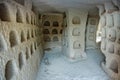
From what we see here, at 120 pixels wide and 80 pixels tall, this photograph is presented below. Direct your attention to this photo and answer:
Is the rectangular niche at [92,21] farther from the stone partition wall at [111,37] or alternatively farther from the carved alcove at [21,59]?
the carved alcove at [21,59]

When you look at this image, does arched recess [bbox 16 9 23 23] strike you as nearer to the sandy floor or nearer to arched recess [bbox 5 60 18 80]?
arched recess [bbox 5 60 18 80]

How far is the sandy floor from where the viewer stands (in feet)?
9.82

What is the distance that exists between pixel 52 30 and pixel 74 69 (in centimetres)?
195

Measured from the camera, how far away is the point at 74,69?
3471 millimetres

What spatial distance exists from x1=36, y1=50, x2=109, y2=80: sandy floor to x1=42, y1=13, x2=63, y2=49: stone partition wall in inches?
39.0

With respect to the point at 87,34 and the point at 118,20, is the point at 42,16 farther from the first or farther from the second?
the point at 118,20

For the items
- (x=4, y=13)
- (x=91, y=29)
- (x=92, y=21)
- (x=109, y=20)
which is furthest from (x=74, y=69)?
(x=4, y=13)

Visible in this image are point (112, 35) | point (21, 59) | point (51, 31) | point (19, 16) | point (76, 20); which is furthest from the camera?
point (51, 31)

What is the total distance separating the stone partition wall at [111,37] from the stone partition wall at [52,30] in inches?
75.9

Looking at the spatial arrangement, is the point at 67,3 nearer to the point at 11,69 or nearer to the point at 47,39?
the point at 11,69

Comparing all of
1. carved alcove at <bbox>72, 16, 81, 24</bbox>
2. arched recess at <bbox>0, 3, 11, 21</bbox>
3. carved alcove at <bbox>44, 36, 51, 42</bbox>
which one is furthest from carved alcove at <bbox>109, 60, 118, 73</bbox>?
carved alcove at <bbox>44, 36, 51, 42</bbox>

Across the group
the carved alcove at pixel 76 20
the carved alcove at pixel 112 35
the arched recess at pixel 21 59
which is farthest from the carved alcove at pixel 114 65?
the arched recess at pixel 21 59

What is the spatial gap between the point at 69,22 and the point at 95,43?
1.14 meters

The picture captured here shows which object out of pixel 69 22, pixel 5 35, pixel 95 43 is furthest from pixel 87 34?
pixel 5 35
